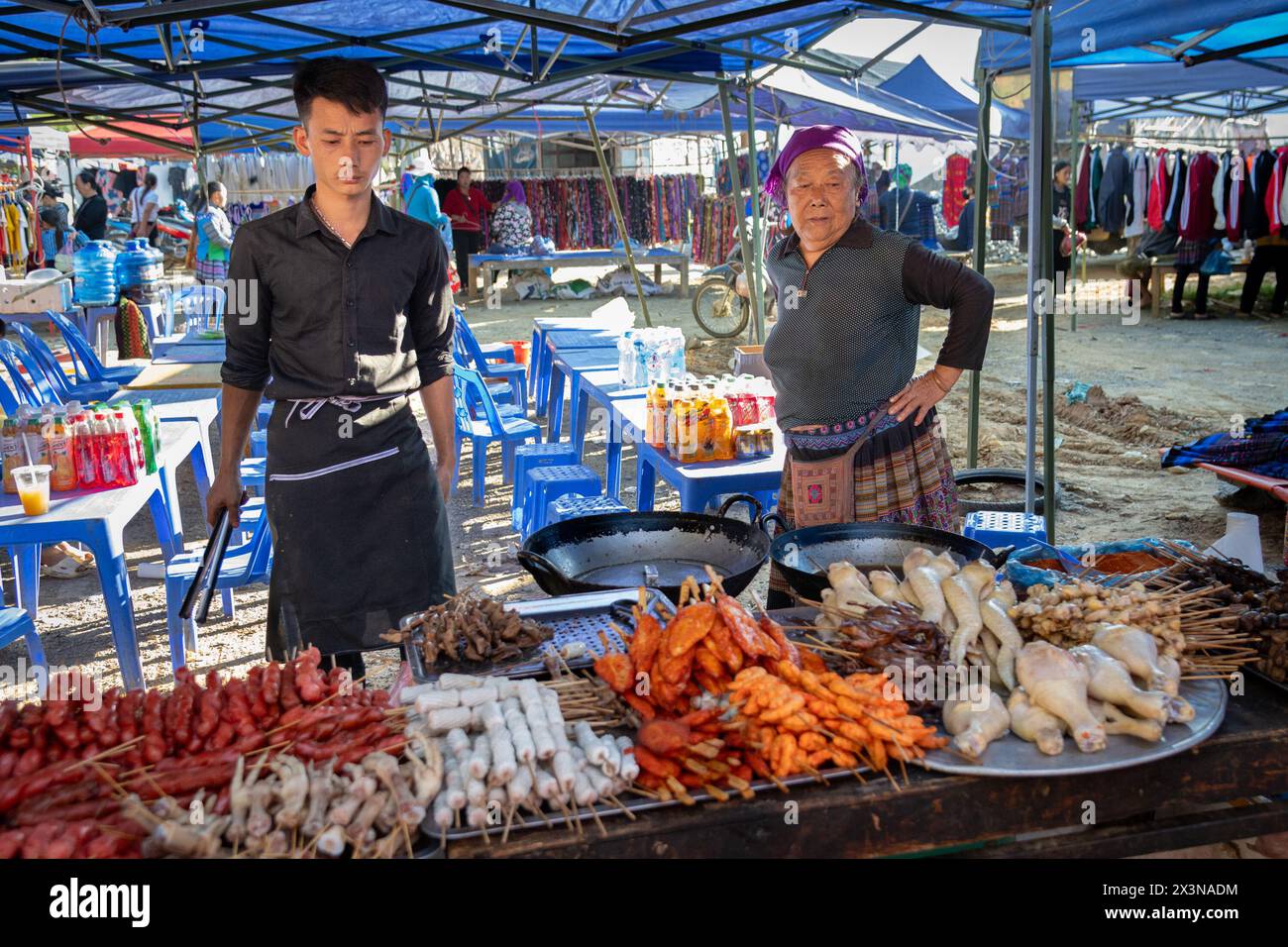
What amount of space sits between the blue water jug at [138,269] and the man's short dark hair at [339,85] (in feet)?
34.3

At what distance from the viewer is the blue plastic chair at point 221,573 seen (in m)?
4.58

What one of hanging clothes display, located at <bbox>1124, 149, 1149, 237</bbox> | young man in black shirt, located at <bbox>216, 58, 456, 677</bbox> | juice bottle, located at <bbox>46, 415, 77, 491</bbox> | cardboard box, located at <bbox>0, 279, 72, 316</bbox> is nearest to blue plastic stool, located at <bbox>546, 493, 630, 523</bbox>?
young man in black shirt, located at <bbox>216, 58, 456, 677</bbox>

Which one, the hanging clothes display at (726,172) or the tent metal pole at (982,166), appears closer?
the tent metal pole at (982,166)

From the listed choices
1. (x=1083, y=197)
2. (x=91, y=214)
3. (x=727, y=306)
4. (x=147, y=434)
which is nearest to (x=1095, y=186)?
(x=1083, y=197)

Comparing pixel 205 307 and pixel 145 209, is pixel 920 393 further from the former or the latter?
pixel 145 209

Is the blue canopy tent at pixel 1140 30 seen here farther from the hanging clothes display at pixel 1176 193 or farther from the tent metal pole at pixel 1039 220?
the hanging clothes display at pixel 1176 193

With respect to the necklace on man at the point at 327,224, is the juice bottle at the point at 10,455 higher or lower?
lower

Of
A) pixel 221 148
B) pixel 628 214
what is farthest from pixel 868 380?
pixel 628 214

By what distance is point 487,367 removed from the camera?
31.6 feet

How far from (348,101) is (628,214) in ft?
60.7

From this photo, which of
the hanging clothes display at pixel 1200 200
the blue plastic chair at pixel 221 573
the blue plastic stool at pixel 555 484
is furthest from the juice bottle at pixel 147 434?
the hanging clothes display at pixel 1200 200

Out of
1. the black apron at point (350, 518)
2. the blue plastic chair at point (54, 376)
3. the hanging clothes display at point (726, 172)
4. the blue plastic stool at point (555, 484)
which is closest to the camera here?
the black apron at point (350, 518)

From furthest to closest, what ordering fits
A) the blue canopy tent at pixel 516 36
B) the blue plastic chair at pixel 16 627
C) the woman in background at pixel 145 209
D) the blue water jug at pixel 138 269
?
1. the woman in background at pixel 145 209
2. the blue water jug at pixel 138 269
3. the blue canopy tent at pixel 516 36
4. the blue plastic chair at pixel 16 627
